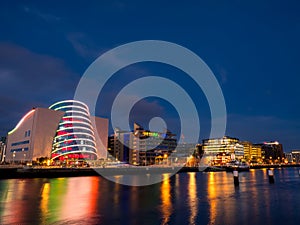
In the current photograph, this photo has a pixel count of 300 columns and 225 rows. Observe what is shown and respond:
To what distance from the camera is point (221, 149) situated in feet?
588

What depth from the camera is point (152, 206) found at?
18453 mm

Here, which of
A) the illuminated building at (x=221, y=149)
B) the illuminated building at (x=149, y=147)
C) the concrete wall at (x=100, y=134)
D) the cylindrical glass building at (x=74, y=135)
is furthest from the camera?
the illuminated building at (x=221, y=149)

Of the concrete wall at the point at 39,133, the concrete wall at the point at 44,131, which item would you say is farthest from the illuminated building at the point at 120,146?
the concrete wall at the point at 44,131

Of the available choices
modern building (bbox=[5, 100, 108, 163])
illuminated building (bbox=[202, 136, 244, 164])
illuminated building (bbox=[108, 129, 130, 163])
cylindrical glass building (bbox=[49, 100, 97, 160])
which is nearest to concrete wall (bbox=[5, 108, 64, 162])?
modern building (bbox=[5, 100, 108, 163])

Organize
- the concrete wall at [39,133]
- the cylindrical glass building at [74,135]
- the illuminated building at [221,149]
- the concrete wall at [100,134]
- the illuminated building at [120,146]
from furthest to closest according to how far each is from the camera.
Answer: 1. the illuminated building at [221,149]
2. the illuminated building at [120,146]
3. the concrete wall at [100,134]
4. the concrete wall at [39,133]
5. the cylindrical glass building at [74,135]

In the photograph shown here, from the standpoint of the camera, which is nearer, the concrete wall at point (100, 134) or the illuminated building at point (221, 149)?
the concrete wall at point (100, 134)

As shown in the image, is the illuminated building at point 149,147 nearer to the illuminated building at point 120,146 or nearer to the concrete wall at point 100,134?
the illuminated building at point 120,146

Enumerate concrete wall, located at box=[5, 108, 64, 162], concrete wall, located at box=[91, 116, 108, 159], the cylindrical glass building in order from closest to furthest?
the cylindrical glass building, concrete wall, located at box=[5, 108, 64, 162], concrete wall, located at box=[91, 116, 108, 159]

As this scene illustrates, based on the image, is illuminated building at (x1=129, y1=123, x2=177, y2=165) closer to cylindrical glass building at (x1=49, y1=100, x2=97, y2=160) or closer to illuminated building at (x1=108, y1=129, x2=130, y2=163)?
illuminated building at (x1=108, y1=129, x2=130, y2=163)

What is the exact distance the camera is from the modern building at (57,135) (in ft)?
299

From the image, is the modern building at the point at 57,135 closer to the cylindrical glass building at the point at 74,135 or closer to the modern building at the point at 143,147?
the cylindrical glass building at the point at 74,135

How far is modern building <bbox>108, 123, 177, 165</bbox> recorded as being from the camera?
452 ft

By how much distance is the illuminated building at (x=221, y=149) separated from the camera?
16650cm

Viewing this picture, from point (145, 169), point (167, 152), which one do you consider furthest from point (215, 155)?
point (145, 169)
